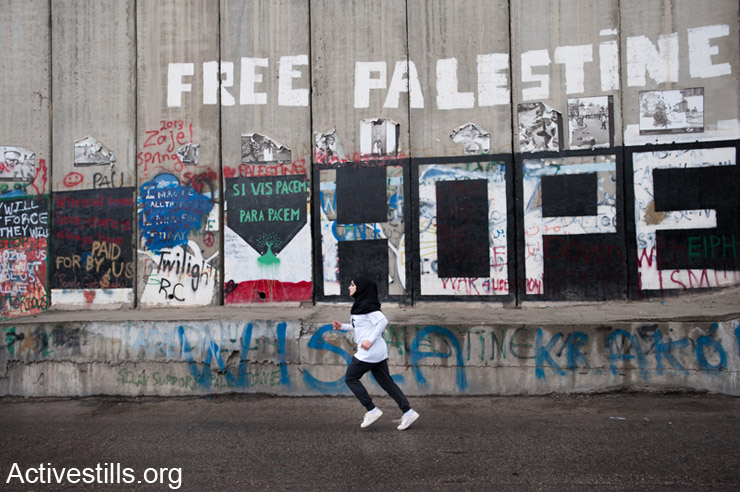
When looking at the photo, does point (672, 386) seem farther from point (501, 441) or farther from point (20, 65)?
point (20, 65)

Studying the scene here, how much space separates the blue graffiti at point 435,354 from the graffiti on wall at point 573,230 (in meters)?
2.21

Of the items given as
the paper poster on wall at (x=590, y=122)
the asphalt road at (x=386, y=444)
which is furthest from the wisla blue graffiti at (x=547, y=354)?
the paper poster on wall at (x=590, y=122)

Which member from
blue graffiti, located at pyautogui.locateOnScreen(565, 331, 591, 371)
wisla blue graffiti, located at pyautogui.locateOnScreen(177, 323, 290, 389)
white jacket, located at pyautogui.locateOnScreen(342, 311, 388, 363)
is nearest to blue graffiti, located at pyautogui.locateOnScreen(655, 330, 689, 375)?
blue graffiti, located at pyautogui.locateOnScreen(565, 331, 591, 371)

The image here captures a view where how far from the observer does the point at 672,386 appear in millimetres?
6602

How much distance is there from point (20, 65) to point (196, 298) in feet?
18.1

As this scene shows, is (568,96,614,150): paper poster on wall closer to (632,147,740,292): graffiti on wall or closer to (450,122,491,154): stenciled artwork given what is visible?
(632,147,740,292): graffiti on wall

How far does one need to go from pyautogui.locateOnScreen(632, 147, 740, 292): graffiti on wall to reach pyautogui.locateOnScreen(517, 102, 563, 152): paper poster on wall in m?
1.29

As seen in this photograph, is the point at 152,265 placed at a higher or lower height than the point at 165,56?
lower

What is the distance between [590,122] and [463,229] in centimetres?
269

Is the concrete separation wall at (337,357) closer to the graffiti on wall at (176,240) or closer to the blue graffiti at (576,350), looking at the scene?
the blue graffiti at (576,350)

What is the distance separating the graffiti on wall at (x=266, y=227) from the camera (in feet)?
29.5

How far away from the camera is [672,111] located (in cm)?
821

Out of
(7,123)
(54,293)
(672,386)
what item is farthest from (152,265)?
(672,386)

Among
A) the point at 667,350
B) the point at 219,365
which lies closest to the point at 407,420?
the point at 219,365
